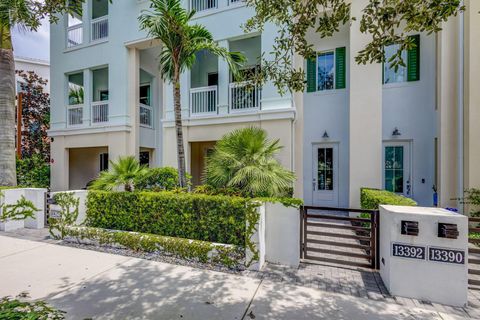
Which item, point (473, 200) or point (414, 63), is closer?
point (473, 200)

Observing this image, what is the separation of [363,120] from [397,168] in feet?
8.25

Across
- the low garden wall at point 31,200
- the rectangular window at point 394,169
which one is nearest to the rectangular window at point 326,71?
the rectangular window at point 394,169

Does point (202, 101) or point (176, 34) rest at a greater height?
point (176, 34)

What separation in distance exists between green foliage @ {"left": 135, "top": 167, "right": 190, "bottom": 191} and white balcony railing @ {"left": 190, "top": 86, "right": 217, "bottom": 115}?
3.13 m

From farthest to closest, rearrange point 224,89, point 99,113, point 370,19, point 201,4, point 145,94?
point 145,94, point 99,113, point 201,4, point 224,89, point 370,19

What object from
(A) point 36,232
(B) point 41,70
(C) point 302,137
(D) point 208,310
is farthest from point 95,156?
(D) point 208,310

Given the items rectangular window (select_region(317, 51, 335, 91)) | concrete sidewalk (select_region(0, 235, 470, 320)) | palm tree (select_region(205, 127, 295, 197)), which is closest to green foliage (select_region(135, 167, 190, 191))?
palm tree (select_region(205, 127, 295, 197))

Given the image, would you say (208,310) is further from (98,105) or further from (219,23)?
(98,105)

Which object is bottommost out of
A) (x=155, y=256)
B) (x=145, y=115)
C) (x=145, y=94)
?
(x=155, y=256)

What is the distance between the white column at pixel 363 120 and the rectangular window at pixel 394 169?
1.35 meters

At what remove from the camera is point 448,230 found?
363 cm

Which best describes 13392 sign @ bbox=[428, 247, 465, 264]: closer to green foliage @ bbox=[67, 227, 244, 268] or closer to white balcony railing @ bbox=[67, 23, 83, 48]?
green foliage @ bbox=[67, 227, 244, 268]

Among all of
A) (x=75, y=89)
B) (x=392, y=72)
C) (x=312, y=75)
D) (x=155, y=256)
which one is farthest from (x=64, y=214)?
(x=392, y=72)

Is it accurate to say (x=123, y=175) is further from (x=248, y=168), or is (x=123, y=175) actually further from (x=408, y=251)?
(x=408, y=251)
